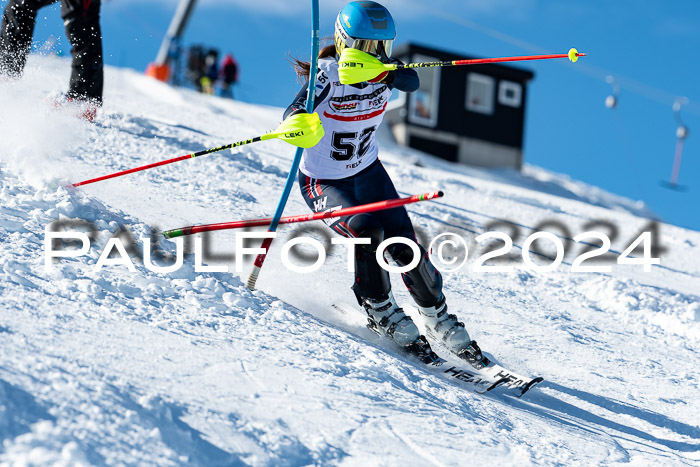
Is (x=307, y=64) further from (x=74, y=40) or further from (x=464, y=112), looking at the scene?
(x=464, y=112)

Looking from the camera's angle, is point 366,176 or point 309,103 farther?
point 366,176

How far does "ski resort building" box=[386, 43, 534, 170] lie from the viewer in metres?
26.4

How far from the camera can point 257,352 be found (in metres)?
3.30

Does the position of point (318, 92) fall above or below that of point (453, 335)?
above

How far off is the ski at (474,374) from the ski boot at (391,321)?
0.17ft

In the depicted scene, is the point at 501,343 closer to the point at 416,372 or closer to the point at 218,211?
the point at 416,372

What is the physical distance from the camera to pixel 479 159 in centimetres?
2752

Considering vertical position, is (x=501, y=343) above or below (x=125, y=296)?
below

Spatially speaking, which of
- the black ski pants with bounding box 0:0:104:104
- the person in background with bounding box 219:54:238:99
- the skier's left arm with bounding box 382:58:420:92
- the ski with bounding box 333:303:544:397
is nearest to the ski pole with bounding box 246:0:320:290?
the skier's left arm with bounding box 382:58:420:92

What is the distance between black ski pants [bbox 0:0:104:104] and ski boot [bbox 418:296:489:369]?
12.8 feet

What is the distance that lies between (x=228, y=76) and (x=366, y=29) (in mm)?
19913

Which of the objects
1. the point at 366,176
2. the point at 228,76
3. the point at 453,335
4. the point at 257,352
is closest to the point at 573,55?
the point at 366,176

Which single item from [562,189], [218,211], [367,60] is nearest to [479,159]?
[562,189]

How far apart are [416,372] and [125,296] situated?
1347 millimetres
